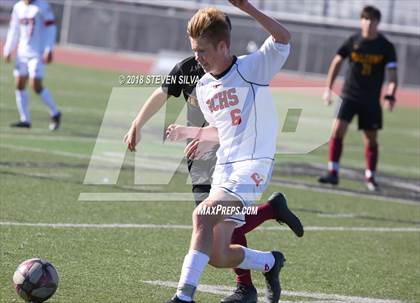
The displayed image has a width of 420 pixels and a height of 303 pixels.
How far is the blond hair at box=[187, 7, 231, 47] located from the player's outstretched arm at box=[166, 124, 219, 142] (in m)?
0.56

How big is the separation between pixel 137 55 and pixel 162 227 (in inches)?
994

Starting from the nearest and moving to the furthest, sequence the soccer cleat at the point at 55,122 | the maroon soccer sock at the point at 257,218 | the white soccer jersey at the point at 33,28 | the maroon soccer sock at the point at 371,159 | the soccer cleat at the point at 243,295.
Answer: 1. the soccer cleat at the point at 243,295
2. the maroon soccer sock at the point at 257,218
3. the maroon soccer sock at the point at 371,159
4. the soccer cleat at the point at 55,122
5. the white soccer jersey at the point at 33,28

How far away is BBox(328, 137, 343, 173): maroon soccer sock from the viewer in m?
12.8

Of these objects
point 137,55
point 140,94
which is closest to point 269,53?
point 140,94

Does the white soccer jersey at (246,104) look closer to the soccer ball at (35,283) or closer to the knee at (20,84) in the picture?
the soccer ball at (35,283)

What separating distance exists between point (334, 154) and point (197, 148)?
22.5 ft

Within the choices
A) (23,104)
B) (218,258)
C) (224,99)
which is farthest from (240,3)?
(23,104)

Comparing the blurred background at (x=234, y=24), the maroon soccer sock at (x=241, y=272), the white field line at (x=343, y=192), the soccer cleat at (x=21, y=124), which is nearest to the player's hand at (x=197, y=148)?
the maroon soccer sock at (x=241, y=272)

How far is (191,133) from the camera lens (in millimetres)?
6164

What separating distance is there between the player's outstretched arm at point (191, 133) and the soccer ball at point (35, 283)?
1050mm

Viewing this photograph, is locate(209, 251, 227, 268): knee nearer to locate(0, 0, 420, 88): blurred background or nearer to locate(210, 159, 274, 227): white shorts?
locate(210, 159, 274, 227): white shorts

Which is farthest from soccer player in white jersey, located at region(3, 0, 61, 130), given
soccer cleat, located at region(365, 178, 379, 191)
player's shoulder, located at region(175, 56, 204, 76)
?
player's shoulder, located at region(175, 56, 204, 76)

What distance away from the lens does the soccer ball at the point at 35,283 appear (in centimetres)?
584

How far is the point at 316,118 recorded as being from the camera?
22203 millimetres
